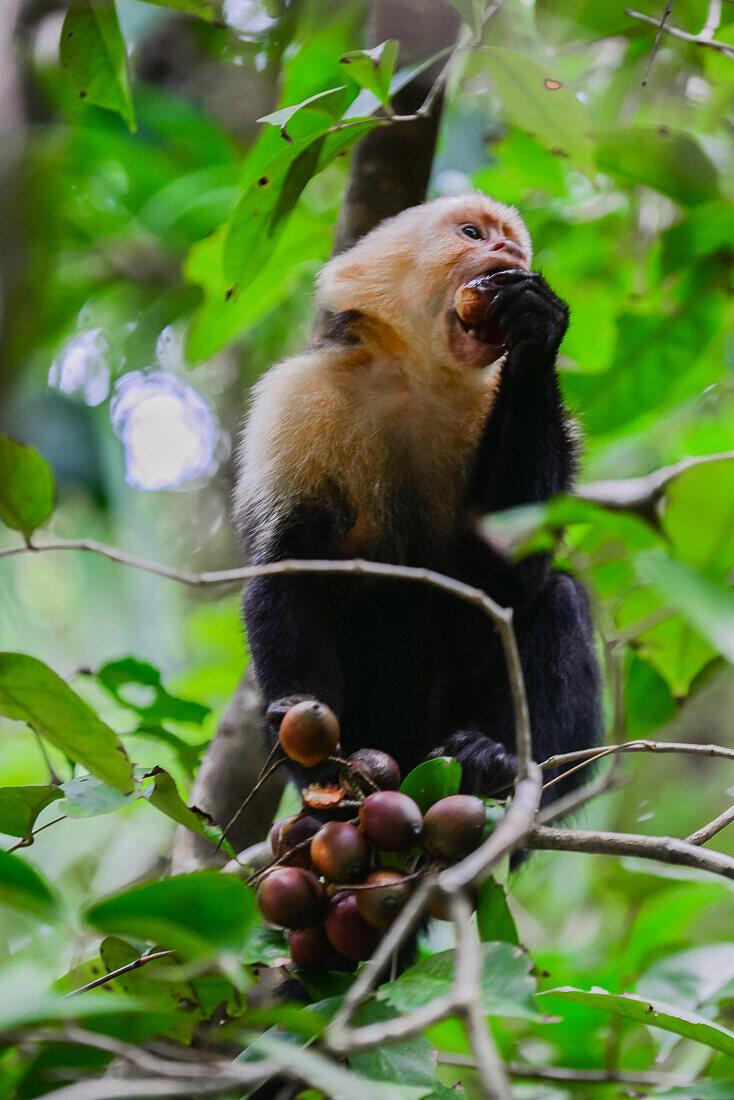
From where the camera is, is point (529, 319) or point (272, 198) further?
point (529, 319)

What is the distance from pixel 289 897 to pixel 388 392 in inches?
56.2

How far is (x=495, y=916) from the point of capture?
58.7 inches

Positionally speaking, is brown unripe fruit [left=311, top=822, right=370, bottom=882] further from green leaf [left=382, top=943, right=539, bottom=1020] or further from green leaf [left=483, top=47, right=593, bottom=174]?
green leaf [left=483, top=47, right=593, bottom=174]

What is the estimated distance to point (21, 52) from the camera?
3.16m

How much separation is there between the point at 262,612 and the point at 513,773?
63 centimetres

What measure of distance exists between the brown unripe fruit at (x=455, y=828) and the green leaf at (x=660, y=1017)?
0.24 meters

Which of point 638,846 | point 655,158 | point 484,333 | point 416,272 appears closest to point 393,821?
point 638,846

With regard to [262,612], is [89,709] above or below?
above

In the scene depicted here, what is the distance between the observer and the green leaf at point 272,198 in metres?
1.77

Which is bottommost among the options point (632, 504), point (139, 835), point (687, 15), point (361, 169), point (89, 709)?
point (139, 835)

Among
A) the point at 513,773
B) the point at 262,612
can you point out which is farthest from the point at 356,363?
the point at 513,773

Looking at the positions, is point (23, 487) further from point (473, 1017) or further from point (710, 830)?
point (710, 830)

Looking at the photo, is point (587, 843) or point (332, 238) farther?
point (332, 238)

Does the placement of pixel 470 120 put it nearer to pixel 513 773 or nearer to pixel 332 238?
pixel 332 238
